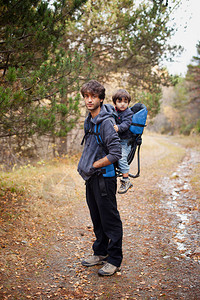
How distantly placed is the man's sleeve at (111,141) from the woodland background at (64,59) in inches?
76.5

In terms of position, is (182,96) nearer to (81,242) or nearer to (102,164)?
(81,242)

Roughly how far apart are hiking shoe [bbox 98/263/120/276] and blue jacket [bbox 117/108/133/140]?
6.11 feet

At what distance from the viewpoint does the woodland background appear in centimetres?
520

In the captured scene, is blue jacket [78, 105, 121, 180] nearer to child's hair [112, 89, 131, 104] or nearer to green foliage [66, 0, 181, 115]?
child's hair [112, 89, 131, 104]

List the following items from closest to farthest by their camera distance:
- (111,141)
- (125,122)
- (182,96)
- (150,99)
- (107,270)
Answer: (111,141), (107,270), (125,122), (150,99), (182,96)

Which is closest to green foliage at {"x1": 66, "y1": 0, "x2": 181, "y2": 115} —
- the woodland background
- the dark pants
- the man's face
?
the woodland background

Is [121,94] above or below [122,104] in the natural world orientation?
above

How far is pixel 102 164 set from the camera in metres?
3.25

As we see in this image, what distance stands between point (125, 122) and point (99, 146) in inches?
26.1

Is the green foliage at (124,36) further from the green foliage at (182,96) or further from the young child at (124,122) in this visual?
the green foliage at (182,96)

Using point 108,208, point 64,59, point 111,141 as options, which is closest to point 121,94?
point 111,141

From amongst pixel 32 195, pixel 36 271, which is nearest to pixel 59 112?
pixel 32 195

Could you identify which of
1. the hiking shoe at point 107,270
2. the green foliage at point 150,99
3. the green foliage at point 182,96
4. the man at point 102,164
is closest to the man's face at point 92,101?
the man at point 102,164

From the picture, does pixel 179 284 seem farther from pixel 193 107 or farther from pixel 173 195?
pixel 193 107
